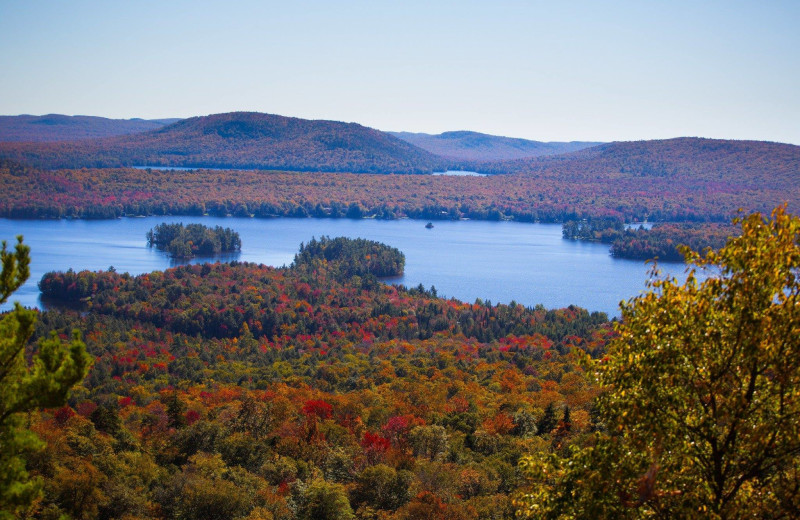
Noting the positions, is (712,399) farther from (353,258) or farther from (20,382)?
(353,258)

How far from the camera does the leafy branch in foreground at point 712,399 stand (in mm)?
7402

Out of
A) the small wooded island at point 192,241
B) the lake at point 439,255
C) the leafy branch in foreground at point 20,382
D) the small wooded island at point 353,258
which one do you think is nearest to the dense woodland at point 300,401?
the leafy branch in foreground at point 20,382

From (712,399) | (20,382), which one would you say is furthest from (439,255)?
(712,399)

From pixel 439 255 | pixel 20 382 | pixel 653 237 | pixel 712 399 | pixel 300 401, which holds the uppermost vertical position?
pixel 712 399

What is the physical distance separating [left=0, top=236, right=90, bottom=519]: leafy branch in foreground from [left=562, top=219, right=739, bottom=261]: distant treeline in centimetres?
11396

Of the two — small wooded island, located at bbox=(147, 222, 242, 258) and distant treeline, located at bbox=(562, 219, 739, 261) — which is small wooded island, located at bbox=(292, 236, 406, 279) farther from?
distant treeline, located at bbox=(562, 219, 739, 261)

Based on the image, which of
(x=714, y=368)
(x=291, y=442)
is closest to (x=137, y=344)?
(x=291, y=442)

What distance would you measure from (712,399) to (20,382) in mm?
8311

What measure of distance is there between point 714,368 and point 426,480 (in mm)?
17728

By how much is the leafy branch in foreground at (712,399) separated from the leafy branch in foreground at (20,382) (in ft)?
20.5

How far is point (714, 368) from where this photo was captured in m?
7.87

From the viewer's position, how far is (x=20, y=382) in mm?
8867

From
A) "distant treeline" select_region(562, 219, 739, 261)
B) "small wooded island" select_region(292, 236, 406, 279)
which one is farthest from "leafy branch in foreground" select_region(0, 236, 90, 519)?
"distant treeline" select_region(562, 219, 739, 261)

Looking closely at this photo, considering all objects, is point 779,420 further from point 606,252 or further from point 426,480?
point 606,252
